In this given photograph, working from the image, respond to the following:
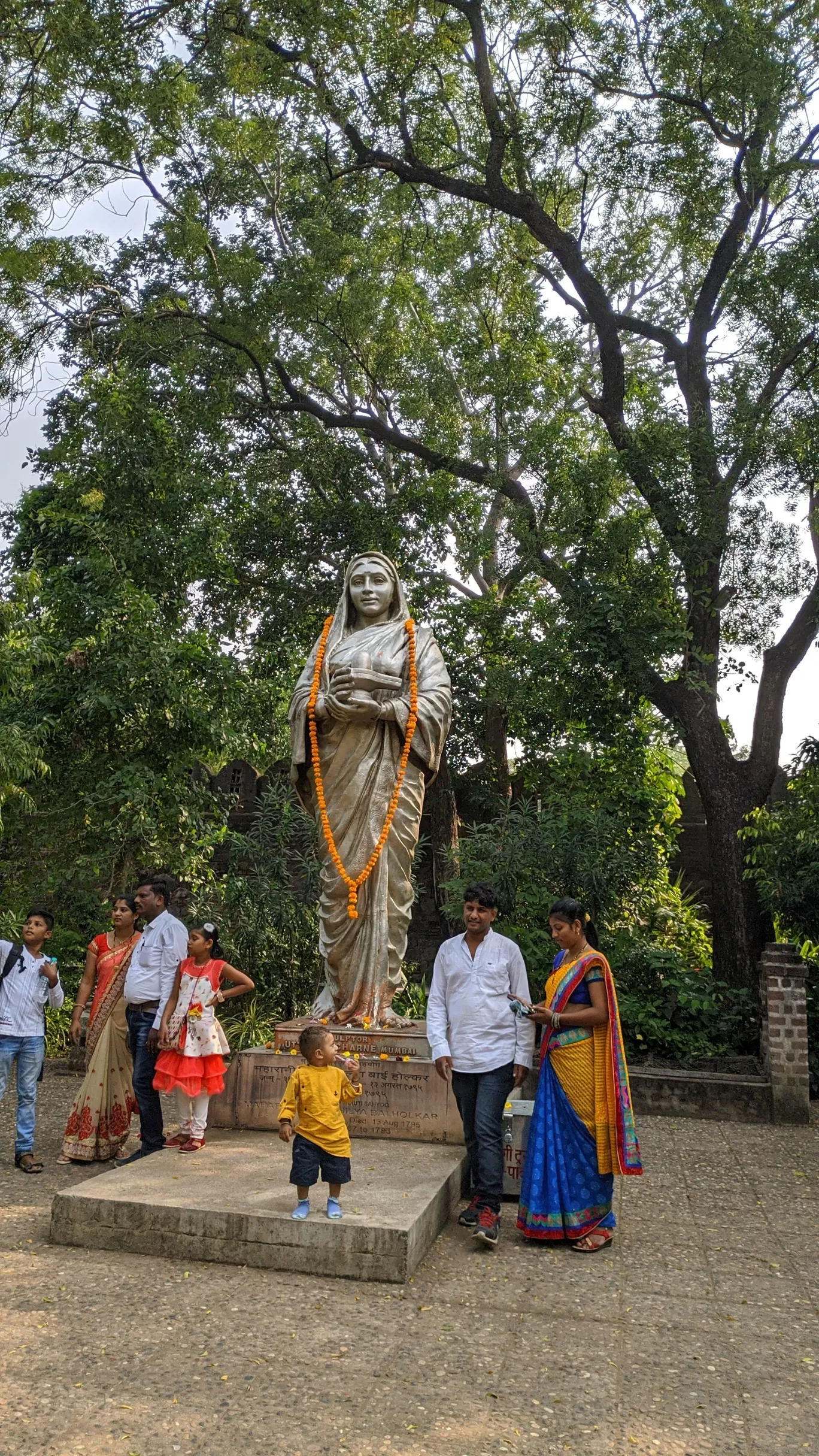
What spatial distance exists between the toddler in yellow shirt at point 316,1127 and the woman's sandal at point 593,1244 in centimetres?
104

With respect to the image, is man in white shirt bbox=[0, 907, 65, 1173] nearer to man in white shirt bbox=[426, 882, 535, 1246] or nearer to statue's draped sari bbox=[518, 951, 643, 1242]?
man in white shirt bbox=[426, 882, 535, 1246]

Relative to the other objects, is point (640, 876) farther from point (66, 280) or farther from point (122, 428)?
point (66, 280)

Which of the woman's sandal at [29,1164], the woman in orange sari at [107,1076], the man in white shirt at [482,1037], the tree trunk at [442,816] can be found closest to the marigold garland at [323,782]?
the woman in orange sari at [107,1076]

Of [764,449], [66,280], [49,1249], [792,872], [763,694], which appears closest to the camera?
[49,1249]

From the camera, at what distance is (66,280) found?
1314 cm

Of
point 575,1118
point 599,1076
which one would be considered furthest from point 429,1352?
point 599,1076

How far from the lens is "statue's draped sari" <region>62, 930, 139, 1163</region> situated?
605 cm

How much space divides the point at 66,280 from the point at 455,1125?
11.1 metres

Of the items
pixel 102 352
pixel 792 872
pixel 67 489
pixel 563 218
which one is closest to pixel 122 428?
pixel 67 489

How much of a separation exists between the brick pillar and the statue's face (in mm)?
3912

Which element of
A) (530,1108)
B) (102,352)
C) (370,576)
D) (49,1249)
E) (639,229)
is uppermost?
(639,229)

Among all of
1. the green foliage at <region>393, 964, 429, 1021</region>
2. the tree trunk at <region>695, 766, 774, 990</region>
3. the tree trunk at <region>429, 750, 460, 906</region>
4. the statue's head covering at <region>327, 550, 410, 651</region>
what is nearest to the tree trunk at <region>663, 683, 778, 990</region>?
the tree trunk at <region>695, 766, 774, 990</region>

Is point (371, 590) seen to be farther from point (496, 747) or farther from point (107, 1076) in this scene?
point (496, 747)

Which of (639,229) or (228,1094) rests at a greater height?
(639,229)
